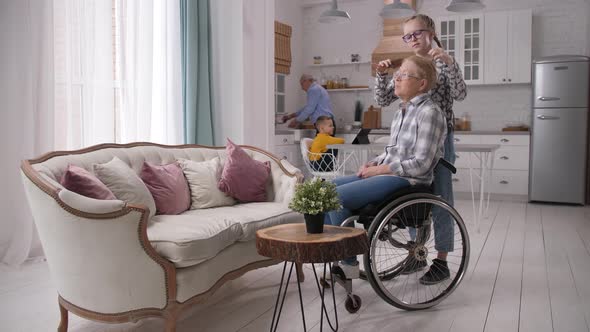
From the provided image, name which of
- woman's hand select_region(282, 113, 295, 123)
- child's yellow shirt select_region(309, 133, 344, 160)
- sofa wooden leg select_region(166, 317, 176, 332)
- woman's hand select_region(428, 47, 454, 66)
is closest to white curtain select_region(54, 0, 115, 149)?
child's yellow shirt select_region(309, 133, 344, 160)

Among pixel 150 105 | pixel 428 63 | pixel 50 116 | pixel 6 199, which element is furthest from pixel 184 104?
pixel 428 63

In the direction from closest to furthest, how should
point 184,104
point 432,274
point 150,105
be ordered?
point 432,274
point 150,105
point 184,104

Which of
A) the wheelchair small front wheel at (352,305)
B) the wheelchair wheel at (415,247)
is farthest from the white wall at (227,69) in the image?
the wheelchair small front wheel at (352,305)

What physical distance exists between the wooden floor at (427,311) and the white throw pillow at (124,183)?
1.97ft

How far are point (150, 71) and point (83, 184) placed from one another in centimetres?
215

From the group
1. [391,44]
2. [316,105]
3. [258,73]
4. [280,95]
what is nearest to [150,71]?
[258,73]

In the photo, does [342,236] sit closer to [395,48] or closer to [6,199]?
[6,199]

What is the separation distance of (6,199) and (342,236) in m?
2.60

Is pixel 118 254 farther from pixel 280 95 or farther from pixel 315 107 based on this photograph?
pixel 280 95

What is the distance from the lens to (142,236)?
212cm

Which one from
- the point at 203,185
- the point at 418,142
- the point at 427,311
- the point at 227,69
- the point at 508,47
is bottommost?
the point at 427,311

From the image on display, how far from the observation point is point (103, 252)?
2121mm

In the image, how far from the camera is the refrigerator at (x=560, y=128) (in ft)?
20.2

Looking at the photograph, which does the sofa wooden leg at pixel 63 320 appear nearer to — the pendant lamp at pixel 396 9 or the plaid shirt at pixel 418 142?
the plaid shirt at pixel 418 142
